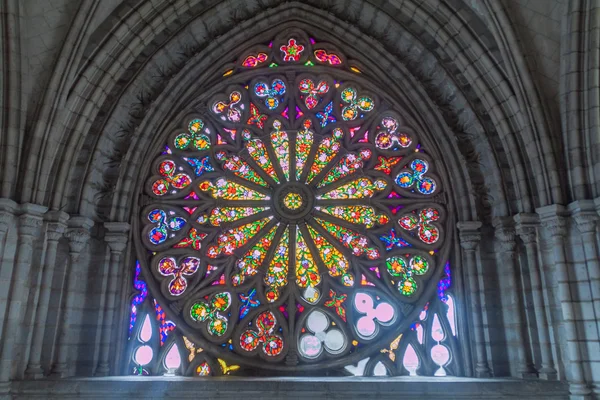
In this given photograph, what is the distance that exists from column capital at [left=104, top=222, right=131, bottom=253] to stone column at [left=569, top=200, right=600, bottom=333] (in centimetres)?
605

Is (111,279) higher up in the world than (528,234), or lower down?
lower down

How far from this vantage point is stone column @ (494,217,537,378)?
23.7 feet

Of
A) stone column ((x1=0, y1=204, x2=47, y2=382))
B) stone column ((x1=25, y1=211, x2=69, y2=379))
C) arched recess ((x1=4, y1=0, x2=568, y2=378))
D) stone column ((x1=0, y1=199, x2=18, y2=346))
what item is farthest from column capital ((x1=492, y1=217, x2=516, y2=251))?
stone column ((x1=0, y1=199, x2=18, y2=346))

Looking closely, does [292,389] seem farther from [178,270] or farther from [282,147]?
[282,147]

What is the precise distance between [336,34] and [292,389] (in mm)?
5592

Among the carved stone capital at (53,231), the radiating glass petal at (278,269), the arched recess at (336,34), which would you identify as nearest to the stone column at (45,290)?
the carved stone capital at (53,231)

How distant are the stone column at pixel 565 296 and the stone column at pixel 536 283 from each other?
292mm

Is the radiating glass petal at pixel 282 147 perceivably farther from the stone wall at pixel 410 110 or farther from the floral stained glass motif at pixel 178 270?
the floral stained glass motif at pixel 178 270

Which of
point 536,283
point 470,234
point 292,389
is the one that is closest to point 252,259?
point 292,389

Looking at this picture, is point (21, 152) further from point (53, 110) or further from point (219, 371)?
Result: point (219, 371)

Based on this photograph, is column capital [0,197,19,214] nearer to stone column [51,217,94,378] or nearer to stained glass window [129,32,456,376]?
stone column [51,217,94,378]

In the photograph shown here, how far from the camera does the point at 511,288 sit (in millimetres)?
7523

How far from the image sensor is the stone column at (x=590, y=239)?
6355 mm

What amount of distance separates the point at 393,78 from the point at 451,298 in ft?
11.7
